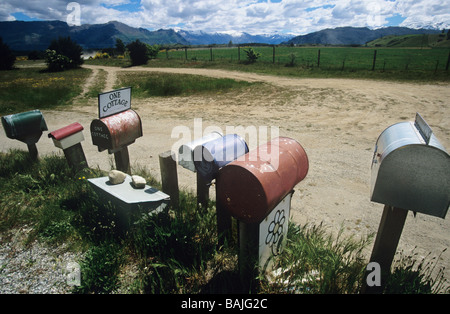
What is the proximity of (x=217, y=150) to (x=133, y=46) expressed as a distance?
106ft

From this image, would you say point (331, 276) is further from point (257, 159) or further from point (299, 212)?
point (299, 212)

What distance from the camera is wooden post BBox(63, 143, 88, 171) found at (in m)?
4.12

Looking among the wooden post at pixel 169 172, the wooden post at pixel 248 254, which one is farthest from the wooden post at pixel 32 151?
the wooden post at pixel 248 254

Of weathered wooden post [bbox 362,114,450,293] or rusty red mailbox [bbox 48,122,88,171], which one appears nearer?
weathered wooden post [bbox 362,114,450,293]

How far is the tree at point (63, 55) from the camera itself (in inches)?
1104

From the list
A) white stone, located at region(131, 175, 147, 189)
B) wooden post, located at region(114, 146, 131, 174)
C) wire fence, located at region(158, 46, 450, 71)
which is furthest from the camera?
wire fence, located at region(158, 46, 450, 71)

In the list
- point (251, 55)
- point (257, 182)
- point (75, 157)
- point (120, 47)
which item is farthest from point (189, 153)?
point (120, 47)

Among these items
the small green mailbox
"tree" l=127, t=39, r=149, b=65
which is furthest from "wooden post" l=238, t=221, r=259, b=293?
"tree" l=127, t=39, r=149, b=65

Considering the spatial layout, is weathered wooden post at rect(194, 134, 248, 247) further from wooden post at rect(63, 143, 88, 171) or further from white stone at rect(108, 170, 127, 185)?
wooden post at rect(63, 143, 88, 171)

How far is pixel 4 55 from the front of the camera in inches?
1258

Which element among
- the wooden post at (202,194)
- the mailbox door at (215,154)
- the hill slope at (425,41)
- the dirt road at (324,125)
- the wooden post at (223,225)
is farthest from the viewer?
the hill slope at (425,41)

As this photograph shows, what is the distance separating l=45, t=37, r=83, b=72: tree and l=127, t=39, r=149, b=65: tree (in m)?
6.36

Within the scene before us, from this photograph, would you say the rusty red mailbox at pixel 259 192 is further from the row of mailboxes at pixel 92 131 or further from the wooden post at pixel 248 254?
the row of mailboxes at pixel 92 131
